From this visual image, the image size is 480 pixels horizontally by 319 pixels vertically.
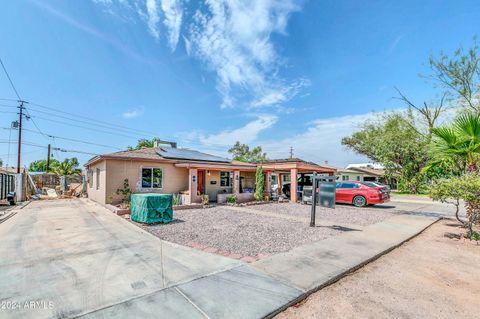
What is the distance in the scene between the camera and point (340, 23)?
435 inches

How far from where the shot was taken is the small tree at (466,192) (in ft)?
22.8

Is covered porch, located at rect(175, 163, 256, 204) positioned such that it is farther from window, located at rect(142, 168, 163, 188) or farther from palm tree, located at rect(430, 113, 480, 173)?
palm tree, located at rect(430, 113, 480, 173)

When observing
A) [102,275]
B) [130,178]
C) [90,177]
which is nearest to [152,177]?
[130,178]

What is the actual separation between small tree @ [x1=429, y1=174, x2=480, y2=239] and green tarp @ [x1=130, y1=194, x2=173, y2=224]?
9526mm

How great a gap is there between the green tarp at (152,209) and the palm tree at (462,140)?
409 inches

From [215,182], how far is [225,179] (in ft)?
3.23

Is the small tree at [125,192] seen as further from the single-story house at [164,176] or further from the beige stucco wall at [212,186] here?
the beige stucco wall at [212,186]

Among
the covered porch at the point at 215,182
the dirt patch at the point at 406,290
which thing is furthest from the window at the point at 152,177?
the dirt patch at the point at 406,290

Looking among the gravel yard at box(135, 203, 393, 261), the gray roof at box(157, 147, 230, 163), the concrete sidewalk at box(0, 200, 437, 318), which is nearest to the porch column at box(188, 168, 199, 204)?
the gray roof at box(157, 147, 230, 163)

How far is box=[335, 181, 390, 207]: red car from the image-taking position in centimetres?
1411

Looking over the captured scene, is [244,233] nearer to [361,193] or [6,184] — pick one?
[361,193]

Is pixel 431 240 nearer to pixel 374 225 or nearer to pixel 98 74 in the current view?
pixel 374 225

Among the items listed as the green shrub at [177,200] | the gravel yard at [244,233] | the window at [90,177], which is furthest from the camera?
the window at [90,177]

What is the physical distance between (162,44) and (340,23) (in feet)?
31.9
